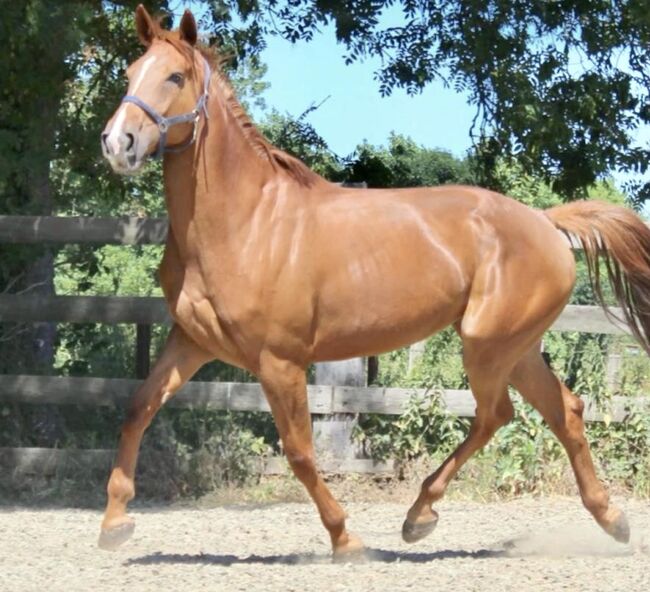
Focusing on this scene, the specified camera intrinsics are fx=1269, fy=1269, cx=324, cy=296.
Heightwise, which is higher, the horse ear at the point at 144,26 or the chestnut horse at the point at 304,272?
the horse ear at the point at 144,26

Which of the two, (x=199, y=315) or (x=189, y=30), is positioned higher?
(x=189, y=30)

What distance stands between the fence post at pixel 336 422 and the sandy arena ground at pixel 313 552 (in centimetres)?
53

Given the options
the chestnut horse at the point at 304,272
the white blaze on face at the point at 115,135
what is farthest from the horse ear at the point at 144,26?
the white blaze on face at the point at 115,135

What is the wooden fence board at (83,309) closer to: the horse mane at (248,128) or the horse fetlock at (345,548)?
the horse mane at (248,128)

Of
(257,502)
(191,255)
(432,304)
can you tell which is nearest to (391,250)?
(432,304)

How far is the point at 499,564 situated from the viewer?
19.1ft

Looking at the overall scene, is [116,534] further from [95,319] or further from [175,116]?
[95,319]

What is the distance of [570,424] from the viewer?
648 cm

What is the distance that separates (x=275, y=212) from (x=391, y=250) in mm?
596

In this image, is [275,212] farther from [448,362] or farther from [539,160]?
[539,160]

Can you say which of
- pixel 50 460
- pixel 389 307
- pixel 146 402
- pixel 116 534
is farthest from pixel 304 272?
pixel 50 460

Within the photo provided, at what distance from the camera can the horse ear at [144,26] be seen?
574 centimetres

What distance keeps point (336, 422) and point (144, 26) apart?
358 centimetres

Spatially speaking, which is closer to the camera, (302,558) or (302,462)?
(302,462)
